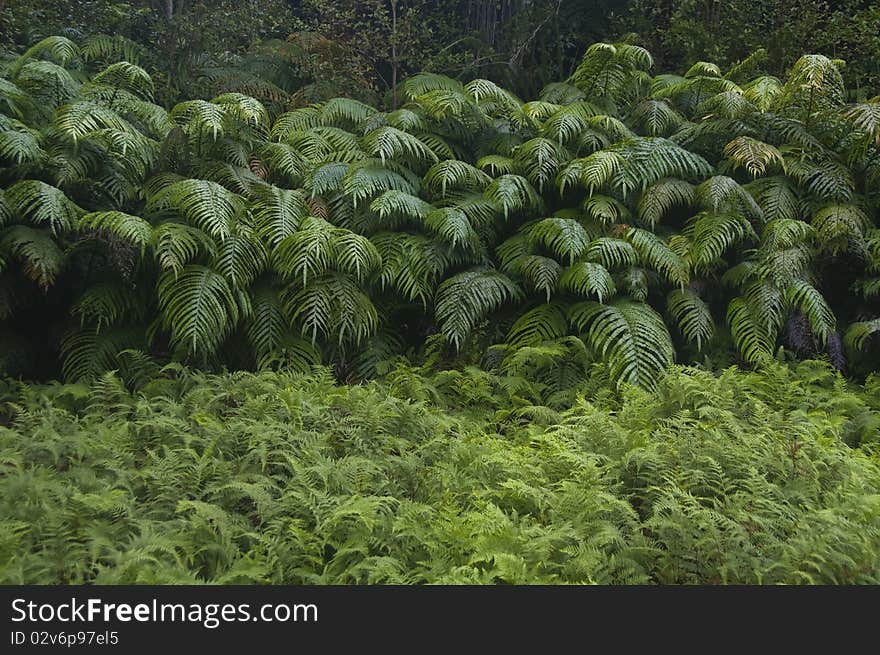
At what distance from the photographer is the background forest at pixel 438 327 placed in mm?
2256

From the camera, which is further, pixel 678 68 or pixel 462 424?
pixel 678 68

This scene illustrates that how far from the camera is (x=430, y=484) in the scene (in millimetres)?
2672

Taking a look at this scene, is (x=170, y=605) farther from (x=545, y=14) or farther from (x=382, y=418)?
(x=545, y=14)

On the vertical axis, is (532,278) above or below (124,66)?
below

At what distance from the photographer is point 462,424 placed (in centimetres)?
336

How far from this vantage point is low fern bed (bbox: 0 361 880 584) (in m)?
2.12

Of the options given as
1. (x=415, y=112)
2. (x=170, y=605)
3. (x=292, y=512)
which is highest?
(x=415, y=112)

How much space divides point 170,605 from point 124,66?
153 inches

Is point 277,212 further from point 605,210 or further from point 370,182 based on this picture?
point 605,210

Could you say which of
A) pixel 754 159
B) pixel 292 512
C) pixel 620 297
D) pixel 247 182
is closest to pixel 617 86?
pixel 754 159

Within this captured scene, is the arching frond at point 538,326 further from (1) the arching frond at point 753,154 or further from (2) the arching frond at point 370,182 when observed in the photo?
(1) the arching frond at point 753,154

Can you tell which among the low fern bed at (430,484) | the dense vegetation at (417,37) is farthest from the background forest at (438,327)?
the dense vegetation at (417,37)

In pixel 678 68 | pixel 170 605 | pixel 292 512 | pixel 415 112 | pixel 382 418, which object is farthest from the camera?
pixel 678 68

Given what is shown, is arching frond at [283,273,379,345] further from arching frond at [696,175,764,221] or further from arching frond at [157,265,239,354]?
arching frond at [696,175,764,221]
